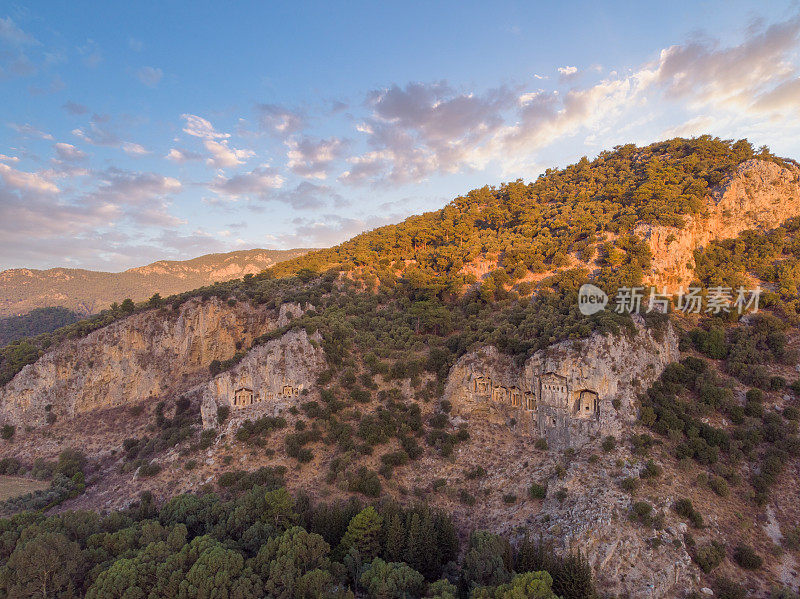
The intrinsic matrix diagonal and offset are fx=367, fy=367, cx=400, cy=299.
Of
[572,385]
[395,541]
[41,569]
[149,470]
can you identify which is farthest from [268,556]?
[572,385]

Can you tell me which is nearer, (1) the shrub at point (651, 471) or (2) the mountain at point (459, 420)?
(2) the mountain at point (459, 420)

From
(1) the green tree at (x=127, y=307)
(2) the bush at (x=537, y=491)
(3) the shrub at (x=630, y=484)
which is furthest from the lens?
(1) the green tree at (x=127, y=307)

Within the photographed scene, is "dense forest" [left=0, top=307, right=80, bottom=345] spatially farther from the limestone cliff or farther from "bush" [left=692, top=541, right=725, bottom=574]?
"bush" [left=692, top=541, right=725, bottom=574]

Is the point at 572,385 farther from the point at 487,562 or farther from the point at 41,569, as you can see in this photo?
the point at 41,569

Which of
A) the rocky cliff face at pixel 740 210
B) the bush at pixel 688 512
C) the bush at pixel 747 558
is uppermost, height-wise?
the rocky cliff face at pixel 740 210

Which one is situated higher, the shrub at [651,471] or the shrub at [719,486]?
the shrub at [651,471]

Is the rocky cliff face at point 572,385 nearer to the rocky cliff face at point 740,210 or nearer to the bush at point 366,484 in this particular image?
the bush at point 366,484

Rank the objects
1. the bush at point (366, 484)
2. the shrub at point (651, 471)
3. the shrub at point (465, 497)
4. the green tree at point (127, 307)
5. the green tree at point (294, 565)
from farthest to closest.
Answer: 1. the green tree at point (127, 307)
2. the bush at point (366, 484)
3. the shrub at point (465, 497)
4. the shrub at point (651, 471)
5. the green tree at point (294, 565)

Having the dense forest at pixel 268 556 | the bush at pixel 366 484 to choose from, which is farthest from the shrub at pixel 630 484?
the bush at pixel 366 484
